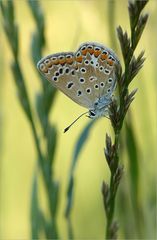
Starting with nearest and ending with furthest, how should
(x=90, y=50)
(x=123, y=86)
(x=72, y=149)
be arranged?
(x=123, y=86)
(x=90, y=50)
(x=72, y=149)

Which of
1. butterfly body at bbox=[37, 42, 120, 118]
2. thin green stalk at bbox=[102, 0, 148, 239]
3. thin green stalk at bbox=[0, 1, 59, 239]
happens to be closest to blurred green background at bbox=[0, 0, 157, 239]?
thin green stalk at bbox=[0, 1, 59, 239]

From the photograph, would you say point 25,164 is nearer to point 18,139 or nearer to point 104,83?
point 18,139

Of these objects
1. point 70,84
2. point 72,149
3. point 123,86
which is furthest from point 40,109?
point 72,149

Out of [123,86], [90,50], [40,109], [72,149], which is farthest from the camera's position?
[72,149]

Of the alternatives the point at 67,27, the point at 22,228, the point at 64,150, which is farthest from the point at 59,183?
the point at 67,27

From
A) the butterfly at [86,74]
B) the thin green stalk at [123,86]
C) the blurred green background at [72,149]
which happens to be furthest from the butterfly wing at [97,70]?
the blurred green background at [72,149]

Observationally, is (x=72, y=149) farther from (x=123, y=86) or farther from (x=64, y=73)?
(x=123, y=86)

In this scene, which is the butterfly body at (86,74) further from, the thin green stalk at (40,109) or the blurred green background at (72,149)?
the blurred green background at (72,149)
